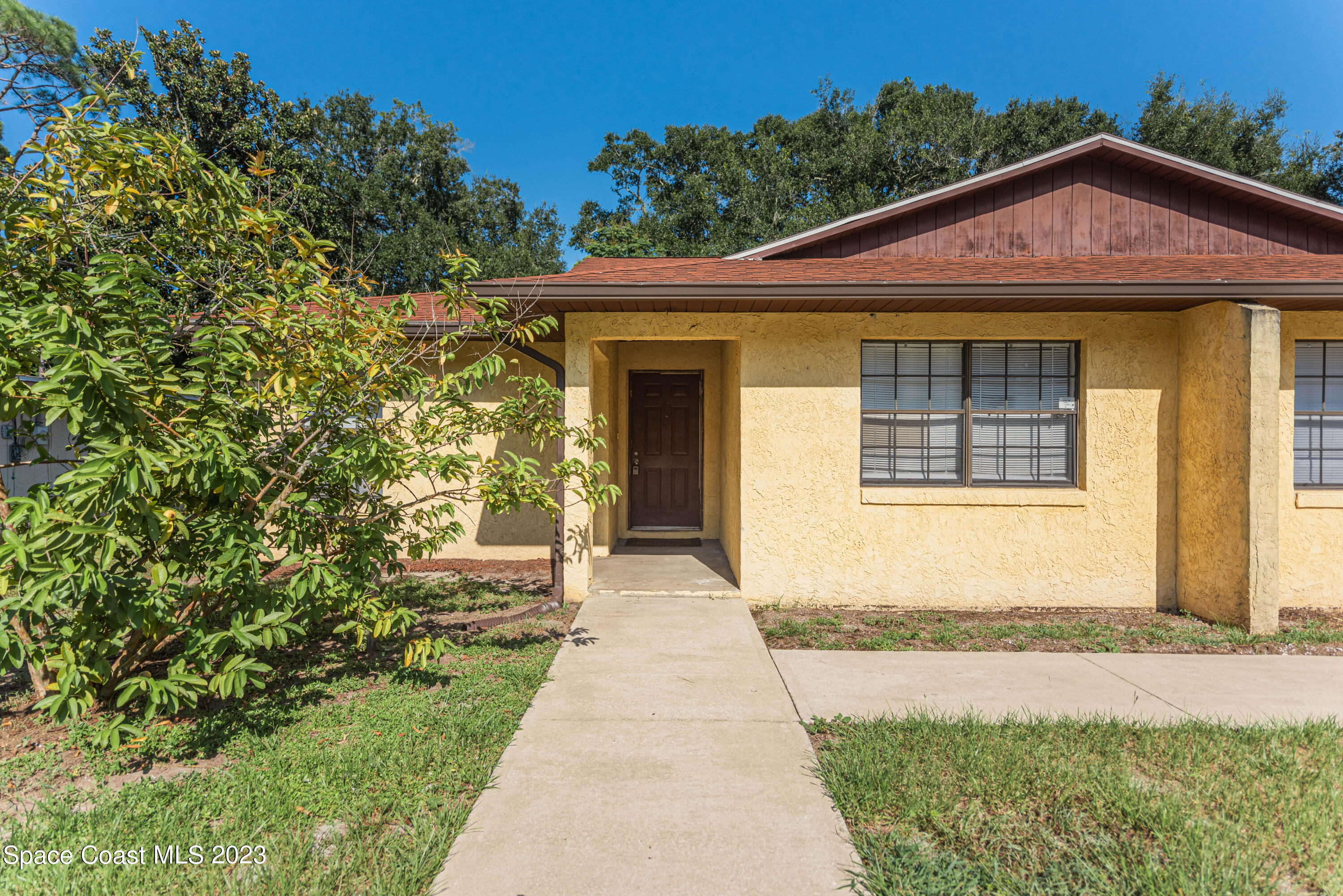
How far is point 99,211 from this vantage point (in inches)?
127

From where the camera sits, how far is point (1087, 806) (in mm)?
2795

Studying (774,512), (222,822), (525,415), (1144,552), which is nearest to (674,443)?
(774,512)

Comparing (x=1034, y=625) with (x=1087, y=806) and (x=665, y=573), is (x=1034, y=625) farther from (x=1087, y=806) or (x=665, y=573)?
(x=665, y=573)

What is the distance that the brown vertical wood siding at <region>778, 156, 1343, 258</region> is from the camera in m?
7.64

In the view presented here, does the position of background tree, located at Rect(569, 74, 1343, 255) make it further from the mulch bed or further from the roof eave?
the mulch bed

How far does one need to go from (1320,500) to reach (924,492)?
12.3ft

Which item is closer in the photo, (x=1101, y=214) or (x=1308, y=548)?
(x=1308, y=548)

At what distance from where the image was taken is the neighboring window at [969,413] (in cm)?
631

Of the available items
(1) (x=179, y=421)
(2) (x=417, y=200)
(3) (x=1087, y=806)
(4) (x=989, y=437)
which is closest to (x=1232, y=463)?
(4) (x=989, y=437)

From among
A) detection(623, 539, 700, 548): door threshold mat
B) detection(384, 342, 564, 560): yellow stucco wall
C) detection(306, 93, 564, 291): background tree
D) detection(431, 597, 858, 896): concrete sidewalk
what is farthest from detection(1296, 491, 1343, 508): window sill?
detection(306, 93, 564, 291): background tree

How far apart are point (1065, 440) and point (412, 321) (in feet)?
23.0

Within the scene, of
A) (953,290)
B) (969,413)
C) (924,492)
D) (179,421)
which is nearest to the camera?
(179,421)

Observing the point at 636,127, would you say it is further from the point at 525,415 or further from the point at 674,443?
the point at 525,415

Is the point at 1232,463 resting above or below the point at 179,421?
below
